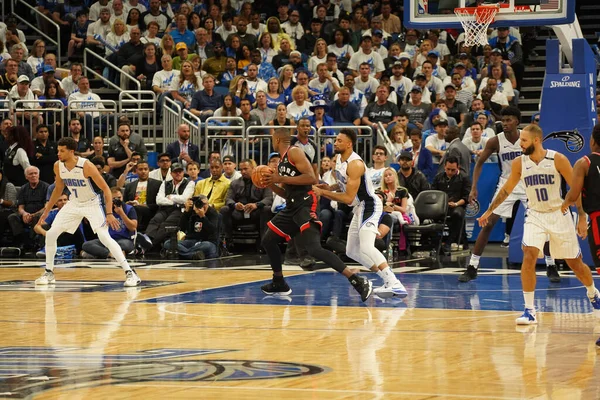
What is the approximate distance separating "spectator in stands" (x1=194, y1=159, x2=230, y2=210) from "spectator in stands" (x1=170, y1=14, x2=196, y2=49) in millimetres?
5715

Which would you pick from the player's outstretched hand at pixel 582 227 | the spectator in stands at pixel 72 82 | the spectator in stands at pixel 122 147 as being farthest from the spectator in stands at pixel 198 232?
the player's outstretched hand at pixel 582 227

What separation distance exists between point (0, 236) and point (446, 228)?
827cm

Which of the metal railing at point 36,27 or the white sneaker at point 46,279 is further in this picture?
the metal railing at point 36,27

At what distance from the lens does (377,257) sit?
12891 mm

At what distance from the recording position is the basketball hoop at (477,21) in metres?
15.1

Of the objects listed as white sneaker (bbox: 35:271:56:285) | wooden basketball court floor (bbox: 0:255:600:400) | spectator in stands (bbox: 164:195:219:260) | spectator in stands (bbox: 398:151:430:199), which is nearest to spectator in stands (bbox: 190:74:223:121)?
spectator in stands (bbox: 164:195:219:260)

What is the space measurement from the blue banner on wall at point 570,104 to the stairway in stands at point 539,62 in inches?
275

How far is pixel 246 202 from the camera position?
779 inches

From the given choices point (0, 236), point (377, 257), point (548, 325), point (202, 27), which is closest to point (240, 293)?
point (377, 257)

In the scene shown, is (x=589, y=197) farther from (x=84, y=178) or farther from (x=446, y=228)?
(x=446, y=228)

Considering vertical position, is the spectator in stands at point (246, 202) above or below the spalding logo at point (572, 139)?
below

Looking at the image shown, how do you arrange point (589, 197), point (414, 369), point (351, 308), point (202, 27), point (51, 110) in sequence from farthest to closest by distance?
1. point (202, 27)
2. point (51, 110)
3. point (351, 308)
4. point (589, 197)
5. point (414, 369)

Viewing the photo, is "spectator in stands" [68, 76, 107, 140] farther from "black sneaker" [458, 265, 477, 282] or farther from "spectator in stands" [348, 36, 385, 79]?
"black sneaker" [458, 265, 477, 282]

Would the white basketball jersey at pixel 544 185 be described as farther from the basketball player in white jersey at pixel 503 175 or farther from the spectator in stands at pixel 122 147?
the spectator in stands at pixel 122 147
